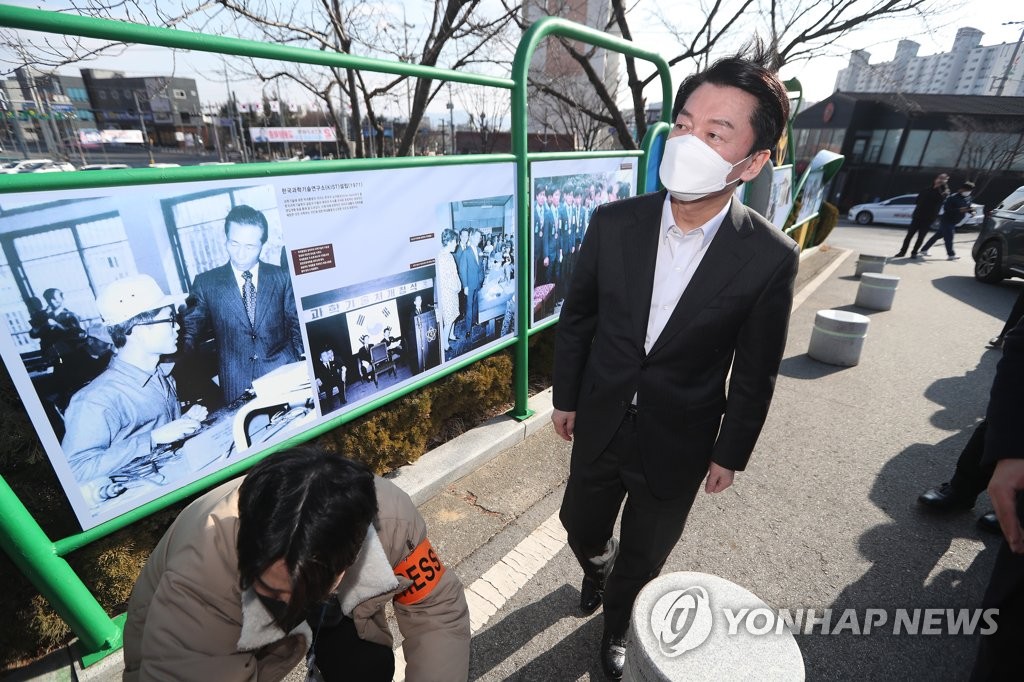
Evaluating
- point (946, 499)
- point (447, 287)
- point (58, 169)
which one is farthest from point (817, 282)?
point (58, 169)

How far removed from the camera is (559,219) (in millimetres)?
3730

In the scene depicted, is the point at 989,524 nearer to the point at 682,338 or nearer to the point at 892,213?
the point at 682,338

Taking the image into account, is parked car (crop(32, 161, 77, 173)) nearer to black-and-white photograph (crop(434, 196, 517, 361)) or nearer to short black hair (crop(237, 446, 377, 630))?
short black hair (crop(237, 446, 377, 630))

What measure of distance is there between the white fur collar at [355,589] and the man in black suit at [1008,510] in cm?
181

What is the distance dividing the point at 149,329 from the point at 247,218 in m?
0.55

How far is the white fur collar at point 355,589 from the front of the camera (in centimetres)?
127

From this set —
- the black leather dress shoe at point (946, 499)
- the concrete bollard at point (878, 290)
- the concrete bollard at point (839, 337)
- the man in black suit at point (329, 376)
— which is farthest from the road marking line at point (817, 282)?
the man in black suit at point (329, 376)

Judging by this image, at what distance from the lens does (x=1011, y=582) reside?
147 cm

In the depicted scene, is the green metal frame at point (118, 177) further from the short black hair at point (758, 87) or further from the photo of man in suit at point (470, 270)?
the short black hair at point (758, 87)

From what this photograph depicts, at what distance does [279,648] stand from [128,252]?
4.61 ft

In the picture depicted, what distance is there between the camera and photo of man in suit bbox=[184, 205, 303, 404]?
191cm

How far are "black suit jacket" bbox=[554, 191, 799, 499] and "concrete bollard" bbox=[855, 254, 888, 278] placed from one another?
859 cm

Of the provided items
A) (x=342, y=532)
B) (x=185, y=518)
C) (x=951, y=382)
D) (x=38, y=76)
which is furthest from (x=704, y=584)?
(x=38, y=76)

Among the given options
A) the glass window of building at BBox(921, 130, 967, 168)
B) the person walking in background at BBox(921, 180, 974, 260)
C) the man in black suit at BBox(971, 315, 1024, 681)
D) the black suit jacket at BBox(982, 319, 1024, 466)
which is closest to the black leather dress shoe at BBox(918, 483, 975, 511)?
the man in black suit at BBox(971, 315, 1024, 681)
